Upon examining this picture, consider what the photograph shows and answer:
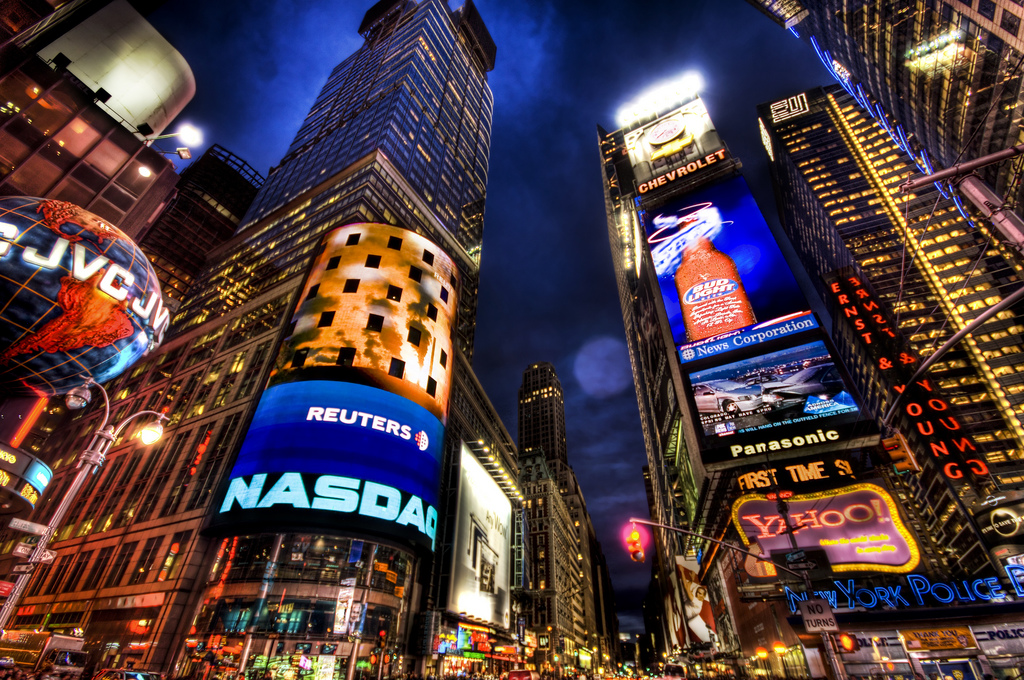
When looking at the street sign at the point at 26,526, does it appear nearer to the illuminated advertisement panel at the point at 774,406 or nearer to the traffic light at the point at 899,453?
the traffic light at the point at 899,453

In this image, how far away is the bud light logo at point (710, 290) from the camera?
1828 inches

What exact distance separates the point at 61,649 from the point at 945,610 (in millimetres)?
45200

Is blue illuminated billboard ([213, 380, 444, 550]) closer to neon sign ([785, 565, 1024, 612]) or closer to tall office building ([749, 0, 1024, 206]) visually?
neon sign ([785, 565, 1024, 612])

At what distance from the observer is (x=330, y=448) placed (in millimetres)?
31578

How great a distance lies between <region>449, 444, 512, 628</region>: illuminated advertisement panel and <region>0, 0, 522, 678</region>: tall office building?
0.30 metres

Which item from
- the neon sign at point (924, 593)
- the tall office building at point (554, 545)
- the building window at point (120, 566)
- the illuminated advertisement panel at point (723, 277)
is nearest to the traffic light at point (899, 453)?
the neon sign at point (924, 593)

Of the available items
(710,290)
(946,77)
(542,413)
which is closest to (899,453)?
(710,290)

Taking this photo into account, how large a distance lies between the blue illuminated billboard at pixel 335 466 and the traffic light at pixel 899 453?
2882cm

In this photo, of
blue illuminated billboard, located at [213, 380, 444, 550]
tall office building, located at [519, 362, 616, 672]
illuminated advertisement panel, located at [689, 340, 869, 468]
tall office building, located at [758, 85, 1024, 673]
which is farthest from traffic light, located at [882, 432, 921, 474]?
tall office building, located at [519, 362, 616, 672]

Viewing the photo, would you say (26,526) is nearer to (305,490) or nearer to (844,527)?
(305,490)

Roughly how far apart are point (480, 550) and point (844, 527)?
3221cm

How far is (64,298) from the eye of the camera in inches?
438

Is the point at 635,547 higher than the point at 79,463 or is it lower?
lower

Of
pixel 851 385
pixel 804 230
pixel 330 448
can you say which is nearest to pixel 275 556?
pixel 330 448
